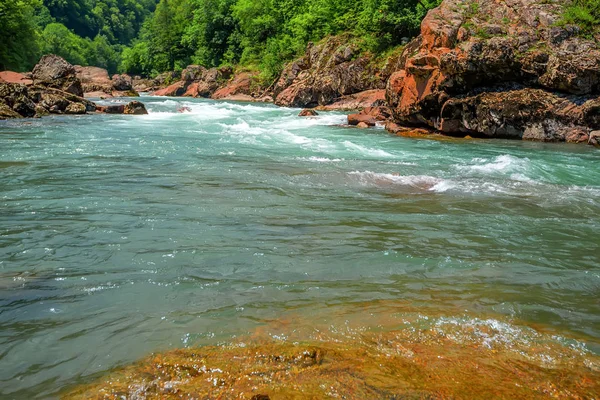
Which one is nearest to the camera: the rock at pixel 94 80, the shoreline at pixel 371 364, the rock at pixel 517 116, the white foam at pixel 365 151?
the shoreline at pixel 371 364

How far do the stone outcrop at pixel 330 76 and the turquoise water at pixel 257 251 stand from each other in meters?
20.2

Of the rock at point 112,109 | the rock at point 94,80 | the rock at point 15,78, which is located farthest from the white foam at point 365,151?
the rock at point 94,80

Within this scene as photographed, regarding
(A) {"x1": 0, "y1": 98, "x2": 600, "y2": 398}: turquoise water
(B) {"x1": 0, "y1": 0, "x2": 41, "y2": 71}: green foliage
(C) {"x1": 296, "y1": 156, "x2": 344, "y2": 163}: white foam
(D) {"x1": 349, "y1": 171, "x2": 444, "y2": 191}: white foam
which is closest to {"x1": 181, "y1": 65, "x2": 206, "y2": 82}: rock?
(B) {"x1": 0, "y1": 0, "x2": 41, "y2": 71}: green foliage

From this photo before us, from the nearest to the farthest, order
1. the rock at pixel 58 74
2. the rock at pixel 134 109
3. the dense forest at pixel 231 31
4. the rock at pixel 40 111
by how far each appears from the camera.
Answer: the rock at pixel 40 111, the rock at pixel 134 109, the rock at pixel 58 74, the dense forest at pixel 231 31

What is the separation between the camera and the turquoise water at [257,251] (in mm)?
3100

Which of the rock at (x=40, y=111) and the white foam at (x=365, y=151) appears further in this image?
the rock at (x=40, y=111)

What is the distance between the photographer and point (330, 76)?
29562mm

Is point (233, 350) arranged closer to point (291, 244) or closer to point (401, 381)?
point (401, 381)

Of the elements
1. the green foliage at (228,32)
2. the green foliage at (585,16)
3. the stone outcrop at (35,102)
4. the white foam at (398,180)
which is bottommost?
the white foam at (398,180)

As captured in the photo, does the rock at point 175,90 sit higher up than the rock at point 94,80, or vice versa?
the rock at point 94,80

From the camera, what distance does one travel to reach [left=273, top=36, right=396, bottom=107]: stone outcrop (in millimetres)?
28672

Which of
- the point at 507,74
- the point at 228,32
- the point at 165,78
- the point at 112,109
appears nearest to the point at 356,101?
the point at 507,74

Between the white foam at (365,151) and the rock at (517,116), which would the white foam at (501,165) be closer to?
the white foam at (365,151)

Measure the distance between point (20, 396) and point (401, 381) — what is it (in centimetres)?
217
